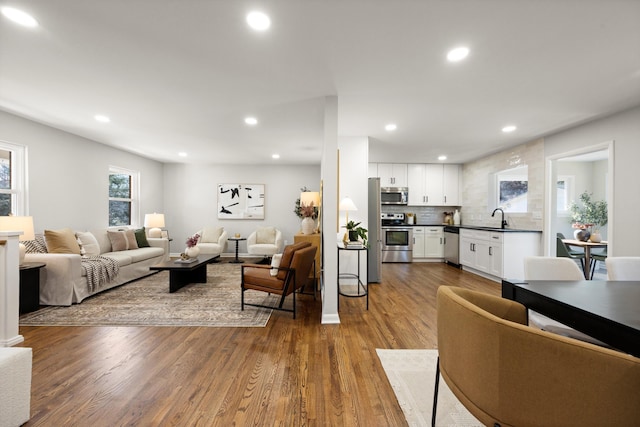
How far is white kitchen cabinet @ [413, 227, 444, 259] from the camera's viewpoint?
6.96 m

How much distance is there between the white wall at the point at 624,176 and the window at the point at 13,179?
781 centimetres

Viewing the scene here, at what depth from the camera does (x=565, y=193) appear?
6.79 meters

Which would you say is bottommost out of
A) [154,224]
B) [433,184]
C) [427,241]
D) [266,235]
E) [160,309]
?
[160,309]

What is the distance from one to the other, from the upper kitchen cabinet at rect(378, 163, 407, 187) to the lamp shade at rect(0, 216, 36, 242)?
6.20 metres

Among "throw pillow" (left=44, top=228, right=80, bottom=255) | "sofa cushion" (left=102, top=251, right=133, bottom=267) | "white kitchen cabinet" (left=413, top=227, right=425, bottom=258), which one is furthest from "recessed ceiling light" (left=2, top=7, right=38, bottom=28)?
"white kitchen cabinet" (left=413, top=227, right=425, bottom=258)

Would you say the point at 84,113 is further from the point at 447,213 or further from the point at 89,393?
the point at 447,213

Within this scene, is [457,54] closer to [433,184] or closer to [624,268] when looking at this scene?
[624,268]

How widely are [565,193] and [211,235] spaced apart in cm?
852

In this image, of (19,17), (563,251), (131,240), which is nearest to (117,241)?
(131,240)

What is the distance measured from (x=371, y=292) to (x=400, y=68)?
3.10 meters

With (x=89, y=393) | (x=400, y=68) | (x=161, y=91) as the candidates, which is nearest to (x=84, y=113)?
(x=161, y=91)

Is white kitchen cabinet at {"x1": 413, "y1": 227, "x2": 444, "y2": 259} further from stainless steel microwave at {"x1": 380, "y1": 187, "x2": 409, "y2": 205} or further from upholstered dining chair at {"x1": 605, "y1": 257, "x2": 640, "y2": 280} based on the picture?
upholstered dining chair at {"x1": 605, "y1": 257, "x2": 640, "y2": 280}

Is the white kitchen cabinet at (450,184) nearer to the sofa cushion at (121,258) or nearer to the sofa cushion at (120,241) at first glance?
the sofa cushion at (121,258)

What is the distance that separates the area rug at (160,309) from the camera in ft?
10.0
